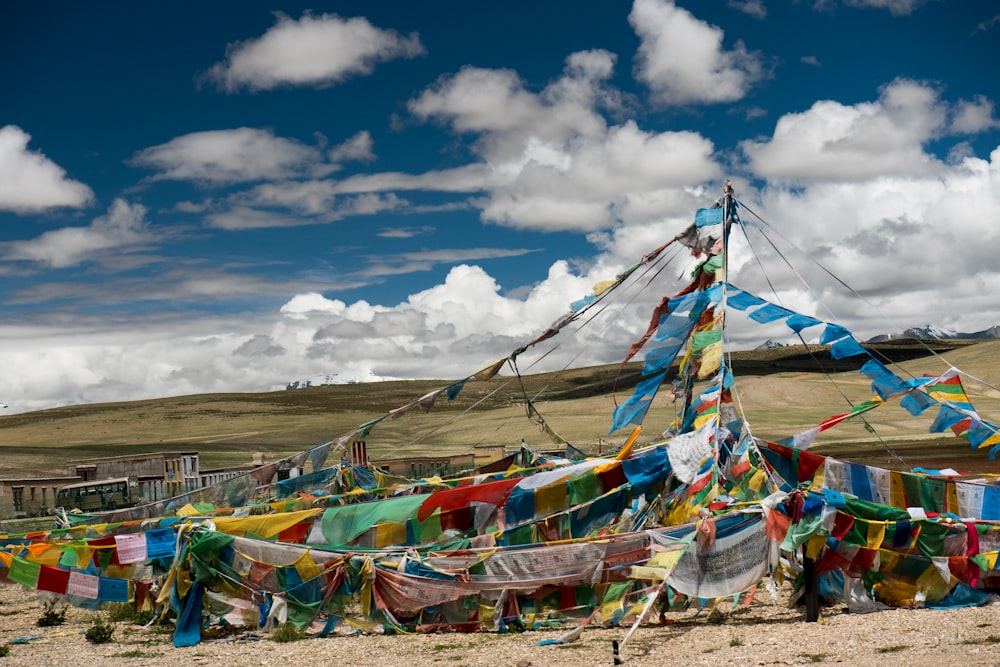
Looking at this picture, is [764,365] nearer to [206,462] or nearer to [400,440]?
[400,440]

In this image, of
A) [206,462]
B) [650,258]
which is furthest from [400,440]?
[650,258]

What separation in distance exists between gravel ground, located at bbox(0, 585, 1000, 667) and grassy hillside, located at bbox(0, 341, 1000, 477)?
14370 millimetres

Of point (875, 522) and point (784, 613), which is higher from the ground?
point (875, 522)

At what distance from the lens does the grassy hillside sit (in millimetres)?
62719

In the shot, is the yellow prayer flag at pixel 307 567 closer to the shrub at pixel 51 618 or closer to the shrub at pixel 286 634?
the shrub at pixel 286 634

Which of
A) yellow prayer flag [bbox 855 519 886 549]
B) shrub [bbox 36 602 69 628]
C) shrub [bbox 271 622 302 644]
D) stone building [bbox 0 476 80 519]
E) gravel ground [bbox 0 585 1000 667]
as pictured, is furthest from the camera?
stone building [bbox 0 476 80 519]

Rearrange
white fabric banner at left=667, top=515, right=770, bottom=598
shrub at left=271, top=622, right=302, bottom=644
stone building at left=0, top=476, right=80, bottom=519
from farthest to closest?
stone building at left=0, top=476, right=80, bottom=519
shrub at left=271, top=622, right=302, bottom=644
white fabric banner at left=667, top=515, right=770, bottom=598

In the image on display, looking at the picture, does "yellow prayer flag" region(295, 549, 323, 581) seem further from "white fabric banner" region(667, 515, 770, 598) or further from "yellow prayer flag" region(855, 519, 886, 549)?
"yellow prayer flag" region(855, 519, 886, 549)

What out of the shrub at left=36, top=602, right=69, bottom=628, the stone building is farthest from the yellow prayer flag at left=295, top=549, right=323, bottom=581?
the stone building

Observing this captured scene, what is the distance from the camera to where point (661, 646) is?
1291cm

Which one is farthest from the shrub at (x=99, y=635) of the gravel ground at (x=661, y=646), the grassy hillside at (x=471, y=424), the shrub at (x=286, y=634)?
the grassy hillside at (x=471, y=424)

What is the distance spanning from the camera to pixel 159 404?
194250 millimetres

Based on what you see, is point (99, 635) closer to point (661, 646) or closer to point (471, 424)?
point (661, 646)

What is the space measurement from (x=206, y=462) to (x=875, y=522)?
2414 inches
